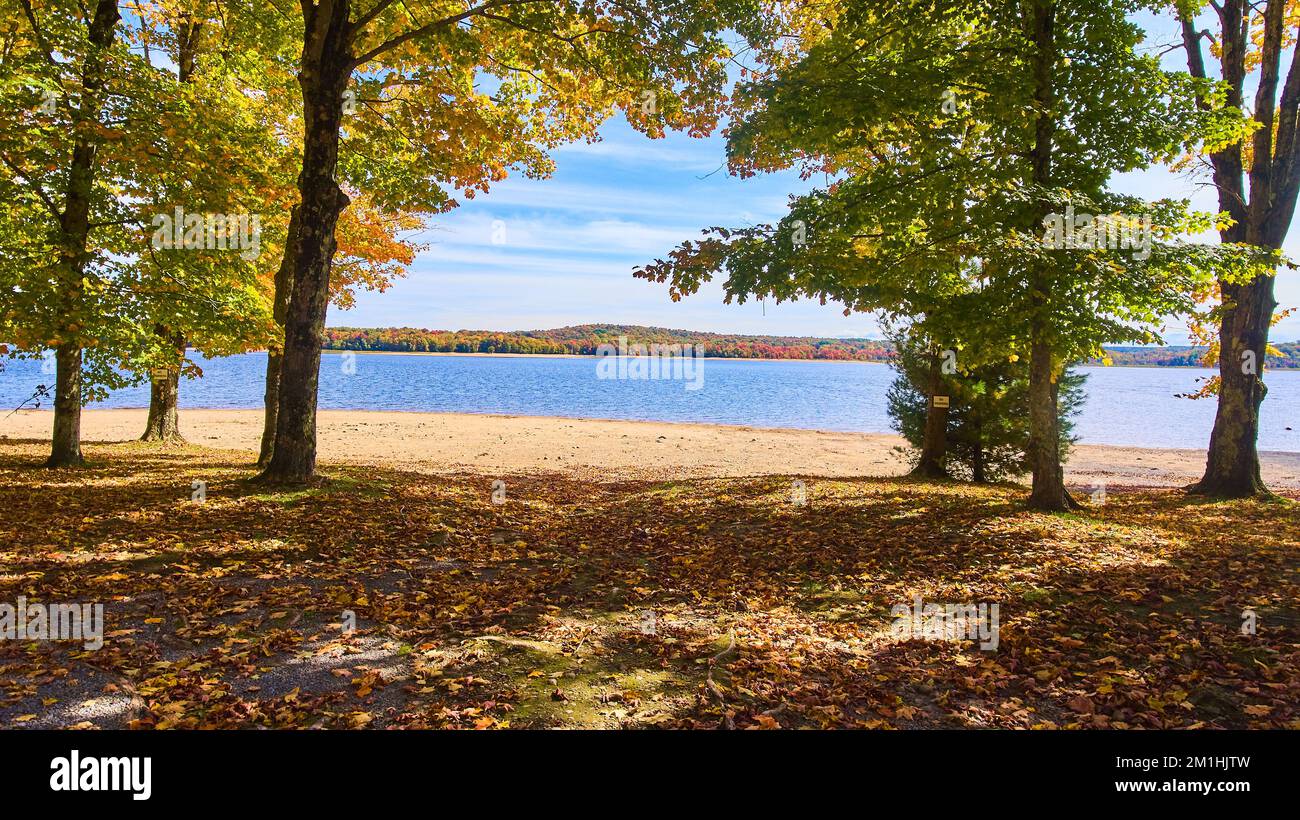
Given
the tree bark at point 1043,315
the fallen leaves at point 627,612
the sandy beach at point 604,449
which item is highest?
the tree bark at point 1043,315

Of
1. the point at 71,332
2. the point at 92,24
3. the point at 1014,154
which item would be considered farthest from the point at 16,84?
the point at 1014,154

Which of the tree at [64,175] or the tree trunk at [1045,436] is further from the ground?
the tree at [64,175]

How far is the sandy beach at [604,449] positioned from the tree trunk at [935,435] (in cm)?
338

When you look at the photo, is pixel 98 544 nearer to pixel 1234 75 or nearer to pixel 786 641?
pixel 786 641

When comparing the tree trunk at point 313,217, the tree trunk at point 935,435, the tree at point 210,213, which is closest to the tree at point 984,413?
the tree trunk at point 935,435

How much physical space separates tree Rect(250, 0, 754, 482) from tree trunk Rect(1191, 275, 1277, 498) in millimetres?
11898

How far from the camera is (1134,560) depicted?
24.5 ft

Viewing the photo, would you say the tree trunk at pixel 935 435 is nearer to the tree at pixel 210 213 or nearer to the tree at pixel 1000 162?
the tree at pixel 1000 162

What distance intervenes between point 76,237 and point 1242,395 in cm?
2222

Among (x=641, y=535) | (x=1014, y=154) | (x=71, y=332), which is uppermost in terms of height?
(x=1014, y=154)

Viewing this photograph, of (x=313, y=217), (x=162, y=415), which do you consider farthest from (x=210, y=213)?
(x=162, y=415)

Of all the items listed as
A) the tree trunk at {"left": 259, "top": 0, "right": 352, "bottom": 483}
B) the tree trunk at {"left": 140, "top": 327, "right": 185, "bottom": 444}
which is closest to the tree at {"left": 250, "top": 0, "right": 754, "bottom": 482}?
the tree trunk at {"left": 259, "top": 0, "right": 352, "bottom": 483}

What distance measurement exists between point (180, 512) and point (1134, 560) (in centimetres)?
1235

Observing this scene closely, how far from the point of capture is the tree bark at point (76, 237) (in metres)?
9.80
